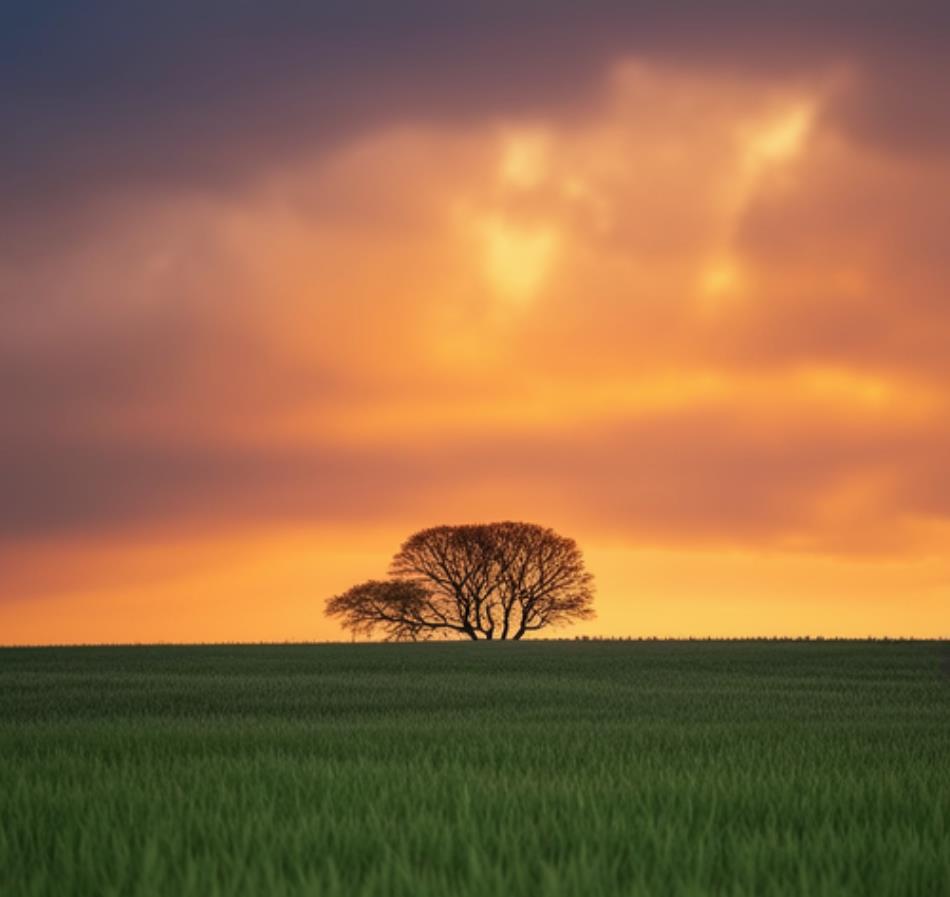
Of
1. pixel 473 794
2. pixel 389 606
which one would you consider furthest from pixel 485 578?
pixel 473 794

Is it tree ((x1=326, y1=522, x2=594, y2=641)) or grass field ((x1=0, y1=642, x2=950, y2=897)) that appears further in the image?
tree ((x1=326, y1=522, x2=594, y2=641))

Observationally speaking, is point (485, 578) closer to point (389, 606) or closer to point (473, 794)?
point (389, 606)

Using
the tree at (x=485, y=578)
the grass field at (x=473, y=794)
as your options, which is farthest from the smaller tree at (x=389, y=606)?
the grass field at (x=473, y=794)

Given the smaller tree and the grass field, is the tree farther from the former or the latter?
the grass field

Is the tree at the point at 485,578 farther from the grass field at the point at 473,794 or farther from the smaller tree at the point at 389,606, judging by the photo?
the grass field at the point at 473,794

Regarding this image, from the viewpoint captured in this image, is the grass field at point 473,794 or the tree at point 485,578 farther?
the tree at point 485,578

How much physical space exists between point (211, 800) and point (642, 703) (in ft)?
40.8

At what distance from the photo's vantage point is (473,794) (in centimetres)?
812

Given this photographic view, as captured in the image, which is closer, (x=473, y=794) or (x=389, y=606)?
(x=473, y=794)

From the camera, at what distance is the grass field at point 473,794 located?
5.55 m

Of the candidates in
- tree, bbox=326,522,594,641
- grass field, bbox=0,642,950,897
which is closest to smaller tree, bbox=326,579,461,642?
tree, bbox=326,522,594,641

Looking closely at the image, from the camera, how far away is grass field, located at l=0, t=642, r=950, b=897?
18.2ft

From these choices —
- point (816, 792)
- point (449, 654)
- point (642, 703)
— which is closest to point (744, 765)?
point (816, 792)

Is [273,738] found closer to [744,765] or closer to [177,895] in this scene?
[744,765]
